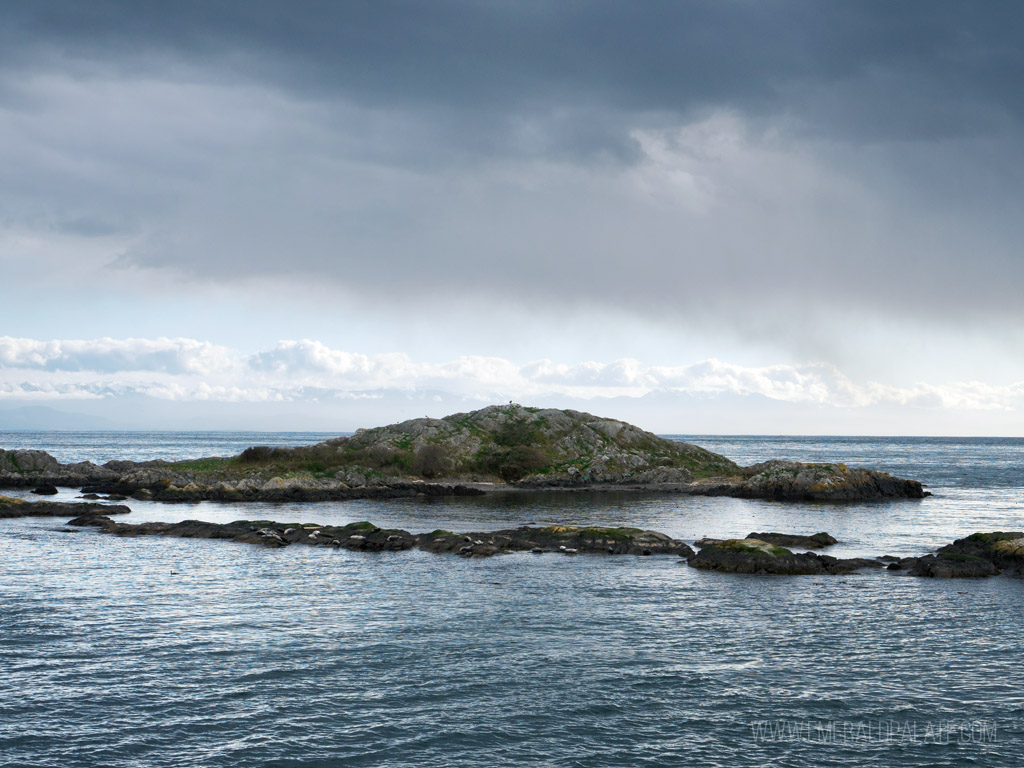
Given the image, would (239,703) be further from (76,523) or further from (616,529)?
(76,523)

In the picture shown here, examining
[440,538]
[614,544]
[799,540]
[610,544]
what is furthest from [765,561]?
[440,538]

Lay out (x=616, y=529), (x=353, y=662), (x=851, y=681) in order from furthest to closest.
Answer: (x=616, y=529) → (x=353, y=662) → (x=851, y=681)

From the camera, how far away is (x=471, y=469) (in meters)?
125

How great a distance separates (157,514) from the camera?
8406cm

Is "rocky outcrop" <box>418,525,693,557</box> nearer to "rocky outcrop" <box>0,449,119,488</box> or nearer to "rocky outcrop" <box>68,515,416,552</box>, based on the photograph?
"rocky outcrop" <box>68,515,416,552</box>

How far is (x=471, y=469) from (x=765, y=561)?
3024 inches

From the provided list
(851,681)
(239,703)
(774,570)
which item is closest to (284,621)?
(239,703)

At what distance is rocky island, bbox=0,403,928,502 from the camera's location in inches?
4171

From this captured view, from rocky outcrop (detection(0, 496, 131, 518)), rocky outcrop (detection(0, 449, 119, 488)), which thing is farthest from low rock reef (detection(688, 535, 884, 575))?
rocky outcrop (detection(0, 449, 119, 488))

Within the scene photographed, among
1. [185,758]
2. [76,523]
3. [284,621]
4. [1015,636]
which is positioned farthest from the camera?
[76,523]

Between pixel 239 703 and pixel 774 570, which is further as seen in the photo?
pixel 774 570

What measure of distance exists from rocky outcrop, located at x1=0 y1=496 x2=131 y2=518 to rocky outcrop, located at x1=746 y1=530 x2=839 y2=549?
63.7 metres

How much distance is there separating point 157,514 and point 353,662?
2394 inches

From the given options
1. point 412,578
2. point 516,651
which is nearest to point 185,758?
point 516,651
